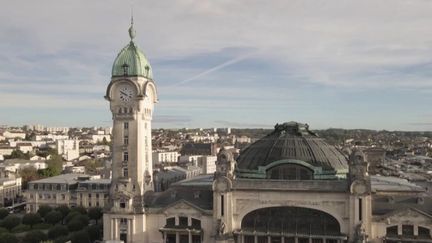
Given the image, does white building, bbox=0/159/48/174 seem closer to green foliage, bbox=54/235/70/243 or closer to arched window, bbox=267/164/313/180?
green foliage, bbox=54/235/70/243

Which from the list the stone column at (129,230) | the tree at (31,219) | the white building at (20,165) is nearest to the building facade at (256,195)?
the stone column at (129,230)

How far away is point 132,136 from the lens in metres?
74.8

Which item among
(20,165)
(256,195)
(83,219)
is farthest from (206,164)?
(256,195)

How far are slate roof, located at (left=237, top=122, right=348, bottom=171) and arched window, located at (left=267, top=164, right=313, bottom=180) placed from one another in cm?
141

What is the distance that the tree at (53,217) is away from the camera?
9825 cm

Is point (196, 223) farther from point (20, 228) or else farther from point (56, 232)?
point (20, 228)

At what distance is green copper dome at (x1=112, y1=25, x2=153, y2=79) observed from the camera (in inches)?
2938

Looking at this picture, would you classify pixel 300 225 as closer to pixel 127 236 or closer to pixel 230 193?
pixel 230 193

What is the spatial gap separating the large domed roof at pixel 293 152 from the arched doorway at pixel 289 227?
20.6ft

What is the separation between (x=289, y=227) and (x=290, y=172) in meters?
7.83

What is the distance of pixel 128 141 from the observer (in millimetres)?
75125

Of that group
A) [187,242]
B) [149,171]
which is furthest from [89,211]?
[187,242]


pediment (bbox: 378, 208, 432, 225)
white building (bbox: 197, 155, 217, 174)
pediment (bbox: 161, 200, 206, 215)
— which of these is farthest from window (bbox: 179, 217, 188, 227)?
white building (bbox: 197, 155, 217, 174)

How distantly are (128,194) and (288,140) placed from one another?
83.6 feet
